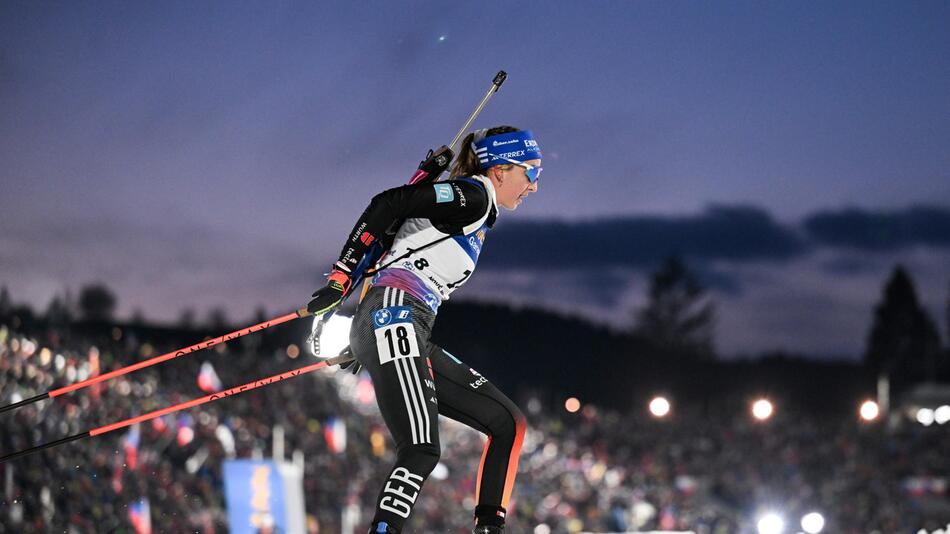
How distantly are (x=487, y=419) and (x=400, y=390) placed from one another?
2.42 feet

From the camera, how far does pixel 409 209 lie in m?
5.07

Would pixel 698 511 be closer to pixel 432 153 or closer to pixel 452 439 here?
pixel 452 439

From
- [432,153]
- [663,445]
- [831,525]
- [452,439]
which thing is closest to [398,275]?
[432,153]

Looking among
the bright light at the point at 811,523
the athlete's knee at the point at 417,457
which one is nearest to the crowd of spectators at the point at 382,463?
the bright light at the point at 811,523

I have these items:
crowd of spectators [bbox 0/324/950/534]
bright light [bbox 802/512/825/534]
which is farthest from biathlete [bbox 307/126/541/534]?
bright light [bbox 802/512/825/534]

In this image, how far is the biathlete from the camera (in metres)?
4.91

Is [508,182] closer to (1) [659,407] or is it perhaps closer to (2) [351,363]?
(2) [351,363]

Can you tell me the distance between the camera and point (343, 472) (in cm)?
2762

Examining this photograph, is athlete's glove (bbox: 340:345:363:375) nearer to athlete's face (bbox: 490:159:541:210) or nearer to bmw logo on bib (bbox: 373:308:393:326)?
bmw logo on bib (bbox: 373:308:393:326)


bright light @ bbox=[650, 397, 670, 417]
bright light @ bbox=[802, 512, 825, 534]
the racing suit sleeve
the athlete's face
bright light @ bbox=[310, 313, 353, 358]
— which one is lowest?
bright light @ bbox=[310, 313, 353, 358]

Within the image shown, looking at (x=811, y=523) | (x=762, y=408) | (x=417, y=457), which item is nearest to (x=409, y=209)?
(x=417, y=457)

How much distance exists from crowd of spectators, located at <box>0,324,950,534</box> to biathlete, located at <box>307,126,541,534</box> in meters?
5.22

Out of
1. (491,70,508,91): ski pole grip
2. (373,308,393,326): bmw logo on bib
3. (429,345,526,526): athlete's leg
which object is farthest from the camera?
(491,70,508,91): ski pole grip

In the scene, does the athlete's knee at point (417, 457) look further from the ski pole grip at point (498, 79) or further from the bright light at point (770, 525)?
the bright light at point (770, 525)
